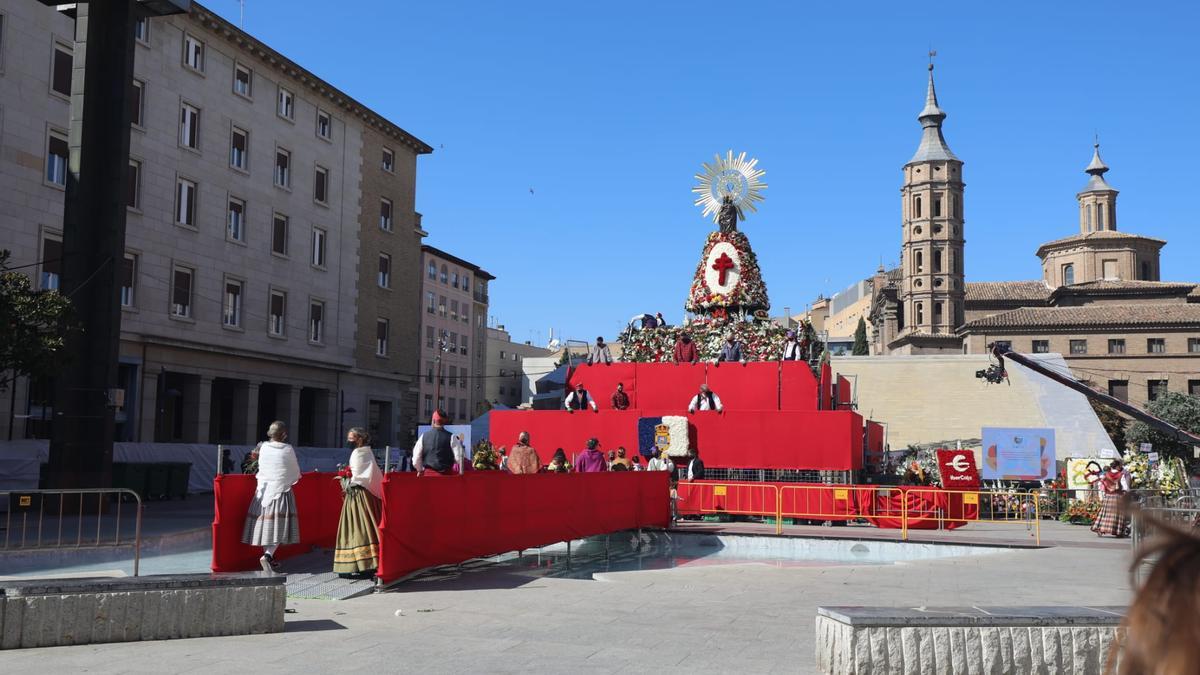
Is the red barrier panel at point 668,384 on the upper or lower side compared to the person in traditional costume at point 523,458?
upper

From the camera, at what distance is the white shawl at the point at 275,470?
11.6m

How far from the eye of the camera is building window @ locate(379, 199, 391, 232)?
4946cm

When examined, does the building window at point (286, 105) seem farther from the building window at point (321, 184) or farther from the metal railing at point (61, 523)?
the metal railing at point (61, 523)

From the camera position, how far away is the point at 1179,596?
152 cm

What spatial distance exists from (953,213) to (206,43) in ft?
285

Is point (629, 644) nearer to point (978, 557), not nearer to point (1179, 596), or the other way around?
point (1179, 596)

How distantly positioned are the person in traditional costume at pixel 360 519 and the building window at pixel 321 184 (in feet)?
113

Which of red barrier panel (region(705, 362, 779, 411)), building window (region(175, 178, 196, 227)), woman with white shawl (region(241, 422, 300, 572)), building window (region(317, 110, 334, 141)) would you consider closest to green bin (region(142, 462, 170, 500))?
building window (region(175, 178, 196, 227))

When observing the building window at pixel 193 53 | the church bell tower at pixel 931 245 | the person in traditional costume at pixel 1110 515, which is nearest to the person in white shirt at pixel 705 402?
the person in traditional costume at pixel 1110 515

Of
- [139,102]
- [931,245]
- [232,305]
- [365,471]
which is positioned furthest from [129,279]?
[931,245]

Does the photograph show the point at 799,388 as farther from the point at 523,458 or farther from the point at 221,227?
the point at 221,227

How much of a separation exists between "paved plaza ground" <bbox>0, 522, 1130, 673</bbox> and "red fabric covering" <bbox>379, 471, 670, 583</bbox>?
0.43 metres

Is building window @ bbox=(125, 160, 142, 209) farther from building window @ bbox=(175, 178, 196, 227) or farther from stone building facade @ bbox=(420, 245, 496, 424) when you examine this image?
stone building facade @ bbox=(420, 245, 496, 424)

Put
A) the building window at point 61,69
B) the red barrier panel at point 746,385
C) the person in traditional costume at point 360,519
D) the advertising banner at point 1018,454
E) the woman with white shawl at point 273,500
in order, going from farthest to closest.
→ the building window at point 61,69 < the advertising banner at point 1018,454 < the red barrier panel at point 746,385 < the person in traditional costume at point 360,519 < the woman with white shawl at point 273,500
